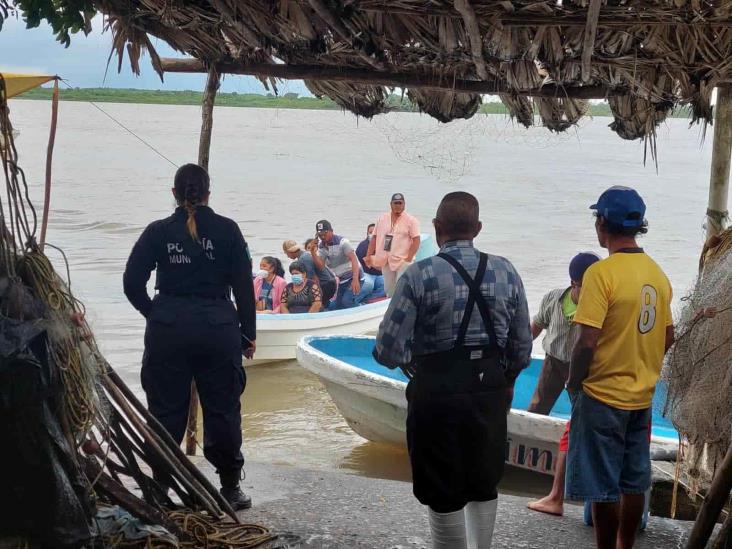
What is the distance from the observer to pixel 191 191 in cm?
470

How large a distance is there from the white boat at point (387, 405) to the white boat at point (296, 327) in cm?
185

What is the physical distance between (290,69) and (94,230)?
20.8 m

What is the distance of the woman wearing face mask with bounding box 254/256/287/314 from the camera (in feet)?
38.2

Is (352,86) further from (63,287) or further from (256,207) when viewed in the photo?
(256,207)

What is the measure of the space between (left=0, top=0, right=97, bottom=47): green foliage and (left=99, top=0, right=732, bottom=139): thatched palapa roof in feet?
1.20

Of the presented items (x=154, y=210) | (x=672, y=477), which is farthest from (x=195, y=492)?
(x=154, y=210)

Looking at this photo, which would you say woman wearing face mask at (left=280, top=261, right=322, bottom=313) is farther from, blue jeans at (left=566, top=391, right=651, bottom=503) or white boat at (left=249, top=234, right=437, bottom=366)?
blue jeans at (left=566, top=391, right=651, bottom=503)

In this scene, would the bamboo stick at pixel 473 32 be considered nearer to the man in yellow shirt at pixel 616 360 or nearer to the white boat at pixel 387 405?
the man in yellow shirt at pixel 616 360

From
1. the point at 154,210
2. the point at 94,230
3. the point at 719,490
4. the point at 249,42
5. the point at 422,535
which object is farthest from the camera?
the point at 154,210

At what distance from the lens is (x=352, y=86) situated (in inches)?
242

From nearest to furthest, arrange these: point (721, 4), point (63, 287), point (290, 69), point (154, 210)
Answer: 1. point (63, 287)
2. point (721, 4)
3. point (290, 69)
4. point (154, 210)

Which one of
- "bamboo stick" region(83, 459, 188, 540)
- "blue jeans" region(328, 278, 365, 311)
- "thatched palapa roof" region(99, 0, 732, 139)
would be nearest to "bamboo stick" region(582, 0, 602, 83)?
"thatched palapa roof" region(99, 0, 732, 139)

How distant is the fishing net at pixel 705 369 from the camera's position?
14.3 feet

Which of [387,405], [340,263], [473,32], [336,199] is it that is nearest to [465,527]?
[473,32]
